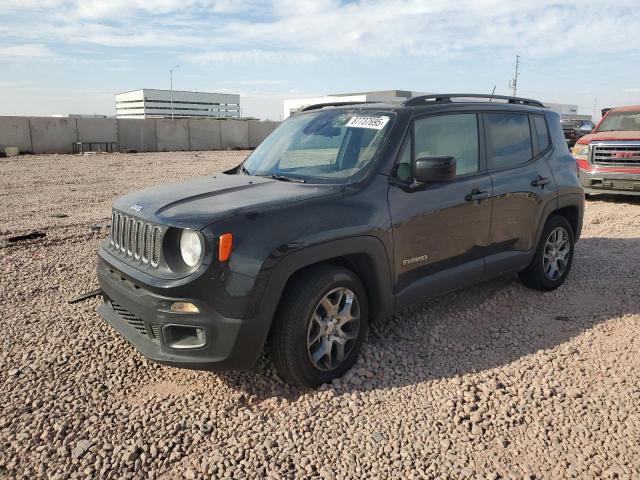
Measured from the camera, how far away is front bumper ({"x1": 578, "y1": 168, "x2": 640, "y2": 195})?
989 cm

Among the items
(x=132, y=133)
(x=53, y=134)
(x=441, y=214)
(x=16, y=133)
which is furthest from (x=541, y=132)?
(x=132, y=133)

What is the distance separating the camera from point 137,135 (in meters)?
33.3

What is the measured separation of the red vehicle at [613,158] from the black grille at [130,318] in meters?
9.39

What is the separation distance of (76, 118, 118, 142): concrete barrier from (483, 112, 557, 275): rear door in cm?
3079

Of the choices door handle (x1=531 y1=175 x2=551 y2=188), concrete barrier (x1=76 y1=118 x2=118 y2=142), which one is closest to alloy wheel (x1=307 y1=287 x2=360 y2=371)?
door handle (x1=531 y1=175 x2=551 y2=188)

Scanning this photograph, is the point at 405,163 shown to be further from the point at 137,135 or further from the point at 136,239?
the point at 137,135

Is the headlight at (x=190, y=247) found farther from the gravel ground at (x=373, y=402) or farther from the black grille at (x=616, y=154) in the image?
the black grille at (x=616, y=154)

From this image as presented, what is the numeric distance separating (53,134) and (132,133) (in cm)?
484

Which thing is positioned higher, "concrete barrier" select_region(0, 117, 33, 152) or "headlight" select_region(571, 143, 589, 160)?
"concrete barrier" select_region(0, 117, 33, 152)

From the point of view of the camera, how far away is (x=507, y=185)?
14.8ft

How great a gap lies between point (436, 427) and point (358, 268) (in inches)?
43.4

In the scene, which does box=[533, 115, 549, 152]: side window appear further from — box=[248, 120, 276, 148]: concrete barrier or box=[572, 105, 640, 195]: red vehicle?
box=[248, 120, 276, 148]: concrete barrier

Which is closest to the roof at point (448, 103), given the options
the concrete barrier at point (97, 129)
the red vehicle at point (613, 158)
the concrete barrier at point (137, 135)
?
the red vehicle at point (613, 158)

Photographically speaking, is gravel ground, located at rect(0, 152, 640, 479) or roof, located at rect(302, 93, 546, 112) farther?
roof, located at rect(302, 93, 546, 112)
